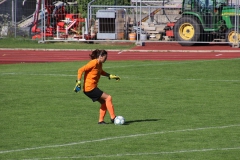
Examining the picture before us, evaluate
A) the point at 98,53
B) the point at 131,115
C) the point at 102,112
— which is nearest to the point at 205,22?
the point at 131,115

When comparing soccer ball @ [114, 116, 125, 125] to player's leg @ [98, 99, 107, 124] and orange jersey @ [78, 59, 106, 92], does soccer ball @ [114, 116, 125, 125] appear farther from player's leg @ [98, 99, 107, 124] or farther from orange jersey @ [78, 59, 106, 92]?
orange jersey @ [78, 59, 106, 92]

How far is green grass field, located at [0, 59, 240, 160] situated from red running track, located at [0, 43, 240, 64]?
353 centimetres

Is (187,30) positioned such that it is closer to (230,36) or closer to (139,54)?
(230,36)

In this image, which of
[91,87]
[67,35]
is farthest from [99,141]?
[67,35]

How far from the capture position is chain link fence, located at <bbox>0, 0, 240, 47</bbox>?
33.6m

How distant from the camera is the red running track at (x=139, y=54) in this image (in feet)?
94.2

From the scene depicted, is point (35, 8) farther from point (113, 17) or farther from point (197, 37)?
point (197, 37)

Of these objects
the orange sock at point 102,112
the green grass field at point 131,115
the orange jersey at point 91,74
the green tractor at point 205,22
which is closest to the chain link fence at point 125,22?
the green tractor at point 205,22

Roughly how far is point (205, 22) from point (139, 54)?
469 centimetres

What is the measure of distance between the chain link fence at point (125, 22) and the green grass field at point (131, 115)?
28.4ft

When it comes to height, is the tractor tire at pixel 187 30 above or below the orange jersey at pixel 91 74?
above

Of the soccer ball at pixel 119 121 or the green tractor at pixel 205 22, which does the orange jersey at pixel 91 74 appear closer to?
the soccer ball at pixel 119 121

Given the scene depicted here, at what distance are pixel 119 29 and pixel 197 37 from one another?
4155mm

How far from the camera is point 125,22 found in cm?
3550
